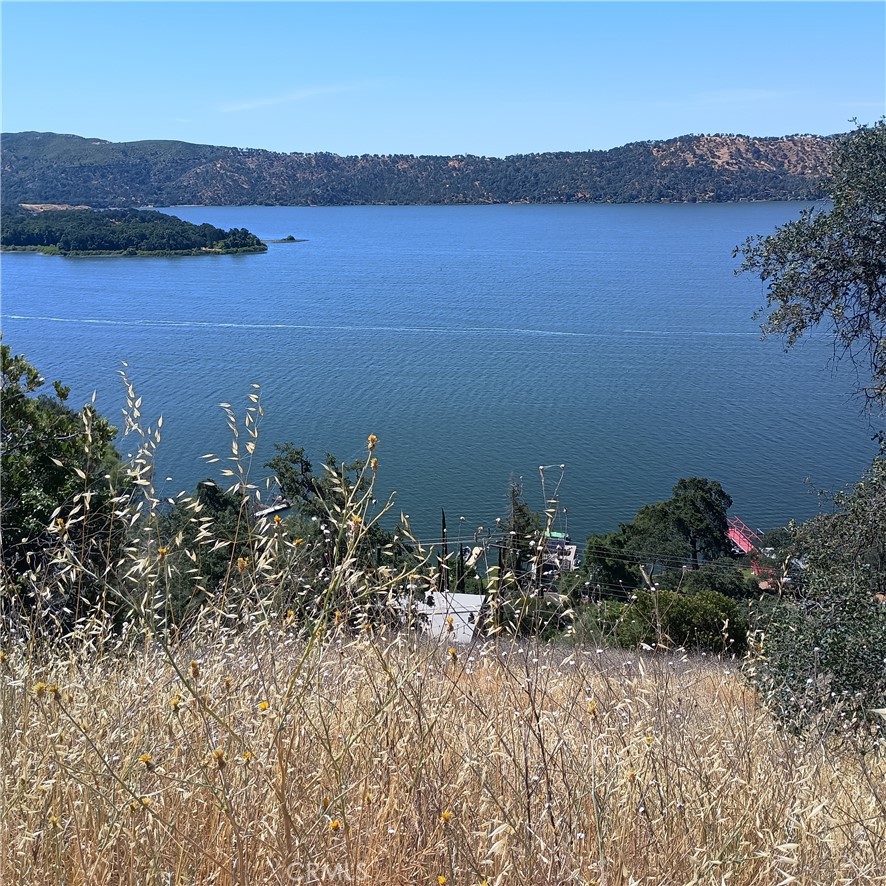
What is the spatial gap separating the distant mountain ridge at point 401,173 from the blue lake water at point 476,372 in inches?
2848

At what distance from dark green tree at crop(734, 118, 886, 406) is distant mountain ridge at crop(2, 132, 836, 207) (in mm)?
140069

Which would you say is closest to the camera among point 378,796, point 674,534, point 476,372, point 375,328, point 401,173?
point 378,796

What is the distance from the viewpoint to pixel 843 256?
7.56 metres

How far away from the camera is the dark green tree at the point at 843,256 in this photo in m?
7.44

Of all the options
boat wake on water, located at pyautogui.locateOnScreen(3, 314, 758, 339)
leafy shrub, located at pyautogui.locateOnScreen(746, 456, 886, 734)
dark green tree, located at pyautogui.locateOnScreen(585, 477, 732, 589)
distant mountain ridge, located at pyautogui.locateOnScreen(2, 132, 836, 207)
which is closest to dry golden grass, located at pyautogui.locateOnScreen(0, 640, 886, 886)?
leafy shrub, located at pyautogui.locateOnScreen(746, 456, 886, 734)

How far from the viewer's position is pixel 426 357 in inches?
1740

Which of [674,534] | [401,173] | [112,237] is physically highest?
[401,173]

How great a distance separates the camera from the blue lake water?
1114 inches

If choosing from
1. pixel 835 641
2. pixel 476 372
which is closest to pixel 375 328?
pixel 476 372

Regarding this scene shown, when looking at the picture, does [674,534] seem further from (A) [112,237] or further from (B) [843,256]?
(A) [112,237]

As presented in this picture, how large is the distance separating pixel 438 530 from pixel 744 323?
3666 centimetres

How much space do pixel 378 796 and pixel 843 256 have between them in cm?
716

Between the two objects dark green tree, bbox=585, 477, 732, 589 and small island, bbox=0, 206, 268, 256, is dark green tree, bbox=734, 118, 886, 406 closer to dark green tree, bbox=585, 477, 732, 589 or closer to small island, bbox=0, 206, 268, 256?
dark green tree, bbox=585, 477, 732, 589

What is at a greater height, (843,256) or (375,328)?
(843,256)
